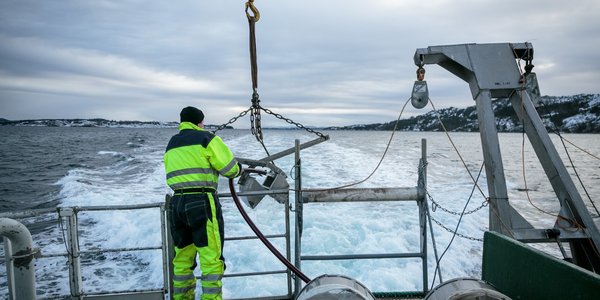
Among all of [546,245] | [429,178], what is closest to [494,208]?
[546,245]

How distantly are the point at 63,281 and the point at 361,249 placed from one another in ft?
19.8

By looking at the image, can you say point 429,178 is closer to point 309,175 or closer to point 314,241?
point 309,175

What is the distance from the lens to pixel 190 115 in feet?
11.7

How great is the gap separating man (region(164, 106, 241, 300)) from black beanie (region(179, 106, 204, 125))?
0.18 metres

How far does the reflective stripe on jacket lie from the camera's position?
11.0 feet

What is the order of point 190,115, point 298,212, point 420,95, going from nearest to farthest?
point 190,115
point 298,212
point 420,95

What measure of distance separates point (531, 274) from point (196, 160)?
272 centimetres

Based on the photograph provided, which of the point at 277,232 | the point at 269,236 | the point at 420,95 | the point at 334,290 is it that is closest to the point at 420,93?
the point at 420,95

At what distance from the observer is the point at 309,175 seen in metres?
17.0

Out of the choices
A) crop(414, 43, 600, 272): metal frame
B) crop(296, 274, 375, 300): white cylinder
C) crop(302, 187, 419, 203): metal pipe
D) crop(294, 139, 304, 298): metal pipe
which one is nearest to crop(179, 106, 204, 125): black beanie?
crop(294, 139, 304, 298): metal pipe

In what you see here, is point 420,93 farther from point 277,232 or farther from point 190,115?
point 277,232

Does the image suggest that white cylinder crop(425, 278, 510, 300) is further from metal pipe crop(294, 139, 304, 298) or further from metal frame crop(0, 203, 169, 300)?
metal frame crop(0, 203, 169, 300)

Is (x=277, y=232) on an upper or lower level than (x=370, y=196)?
lower

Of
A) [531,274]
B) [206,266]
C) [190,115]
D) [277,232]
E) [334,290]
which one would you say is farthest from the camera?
[277,232]
